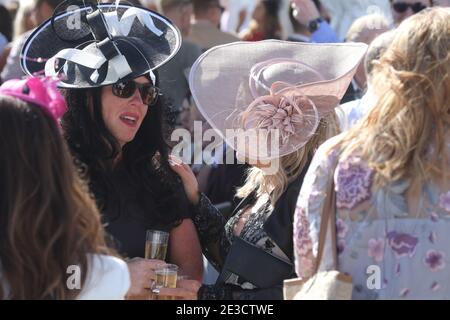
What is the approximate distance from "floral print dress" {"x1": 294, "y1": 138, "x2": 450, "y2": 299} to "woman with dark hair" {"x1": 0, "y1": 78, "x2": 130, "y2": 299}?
2.10 feet

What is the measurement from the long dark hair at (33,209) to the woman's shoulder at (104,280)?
58mm

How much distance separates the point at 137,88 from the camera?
3658 millimetres

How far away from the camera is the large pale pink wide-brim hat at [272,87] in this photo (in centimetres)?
356

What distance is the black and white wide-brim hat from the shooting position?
364 cm

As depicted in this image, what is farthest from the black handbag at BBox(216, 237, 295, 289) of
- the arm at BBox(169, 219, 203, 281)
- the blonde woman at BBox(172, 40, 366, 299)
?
the arm at BBox(169, 219, 203, 281)

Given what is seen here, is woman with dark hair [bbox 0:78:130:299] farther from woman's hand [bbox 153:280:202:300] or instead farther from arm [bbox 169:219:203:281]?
arm [bbox 169:219:203:281]

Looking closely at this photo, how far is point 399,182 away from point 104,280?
32.5 inches

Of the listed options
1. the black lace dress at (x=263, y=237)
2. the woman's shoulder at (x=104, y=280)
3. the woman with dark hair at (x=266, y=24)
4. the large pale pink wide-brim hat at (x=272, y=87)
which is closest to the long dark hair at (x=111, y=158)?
the black lace dress at (x=263, y=237)

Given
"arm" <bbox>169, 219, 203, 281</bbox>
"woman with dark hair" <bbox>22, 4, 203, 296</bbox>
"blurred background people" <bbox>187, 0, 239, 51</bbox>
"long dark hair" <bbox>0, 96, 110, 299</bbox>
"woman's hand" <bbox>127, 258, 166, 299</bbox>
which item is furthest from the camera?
"blurred background people" <bbox>187, 0, 239, 51</bbox>

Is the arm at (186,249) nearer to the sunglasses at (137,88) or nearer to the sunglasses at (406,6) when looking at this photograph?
the sunglasses at (137,88)

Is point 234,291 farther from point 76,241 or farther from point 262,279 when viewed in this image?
point 76,241

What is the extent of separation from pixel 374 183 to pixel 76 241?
0.80 m
